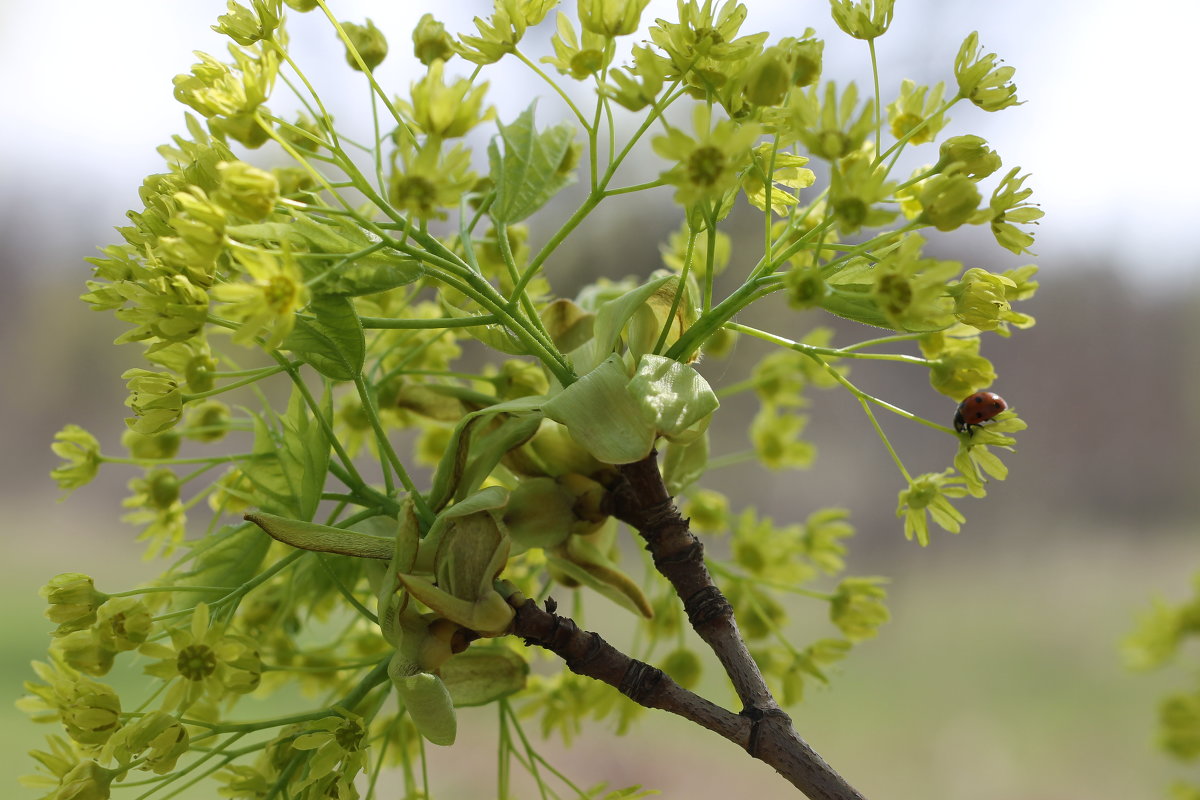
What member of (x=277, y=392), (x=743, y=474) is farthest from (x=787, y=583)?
(x=743, y=474)

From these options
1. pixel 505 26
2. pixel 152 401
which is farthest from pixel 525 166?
pixel 152 401

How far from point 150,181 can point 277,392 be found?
6.35 ft

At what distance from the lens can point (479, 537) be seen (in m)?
0.32

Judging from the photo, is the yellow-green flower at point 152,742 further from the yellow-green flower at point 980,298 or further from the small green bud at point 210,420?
the yellow-green flower at point 980,298

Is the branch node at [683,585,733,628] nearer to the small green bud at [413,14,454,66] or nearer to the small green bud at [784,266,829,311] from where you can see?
the small green bud at [784,266,829,311]

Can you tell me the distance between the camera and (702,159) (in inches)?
10.8

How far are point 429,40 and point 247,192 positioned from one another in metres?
0.15

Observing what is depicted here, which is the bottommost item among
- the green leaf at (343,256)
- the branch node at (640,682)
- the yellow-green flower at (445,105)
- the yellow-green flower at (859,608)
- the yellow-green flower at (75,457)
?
the yellow-green flower at (859,608)

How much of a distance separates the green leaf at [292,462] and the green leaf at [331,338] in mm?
30

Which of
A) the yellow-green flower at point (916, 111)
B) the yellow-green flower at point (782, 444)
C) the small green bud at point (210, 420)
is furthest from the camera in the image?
the yellow-green flower at point (782, 444)

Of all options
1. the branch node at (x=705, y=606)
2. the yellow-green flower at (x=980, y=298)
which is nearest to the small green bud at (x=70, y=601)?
the branch node at (x=705, y=606)

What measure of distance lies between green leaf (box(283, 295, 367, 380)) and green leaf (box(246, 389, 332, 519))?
3 cm

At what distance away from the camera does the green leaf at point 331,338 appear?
307 mm

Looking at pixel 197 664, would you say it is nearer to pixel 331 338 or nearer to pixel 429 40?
pixel 331 338
